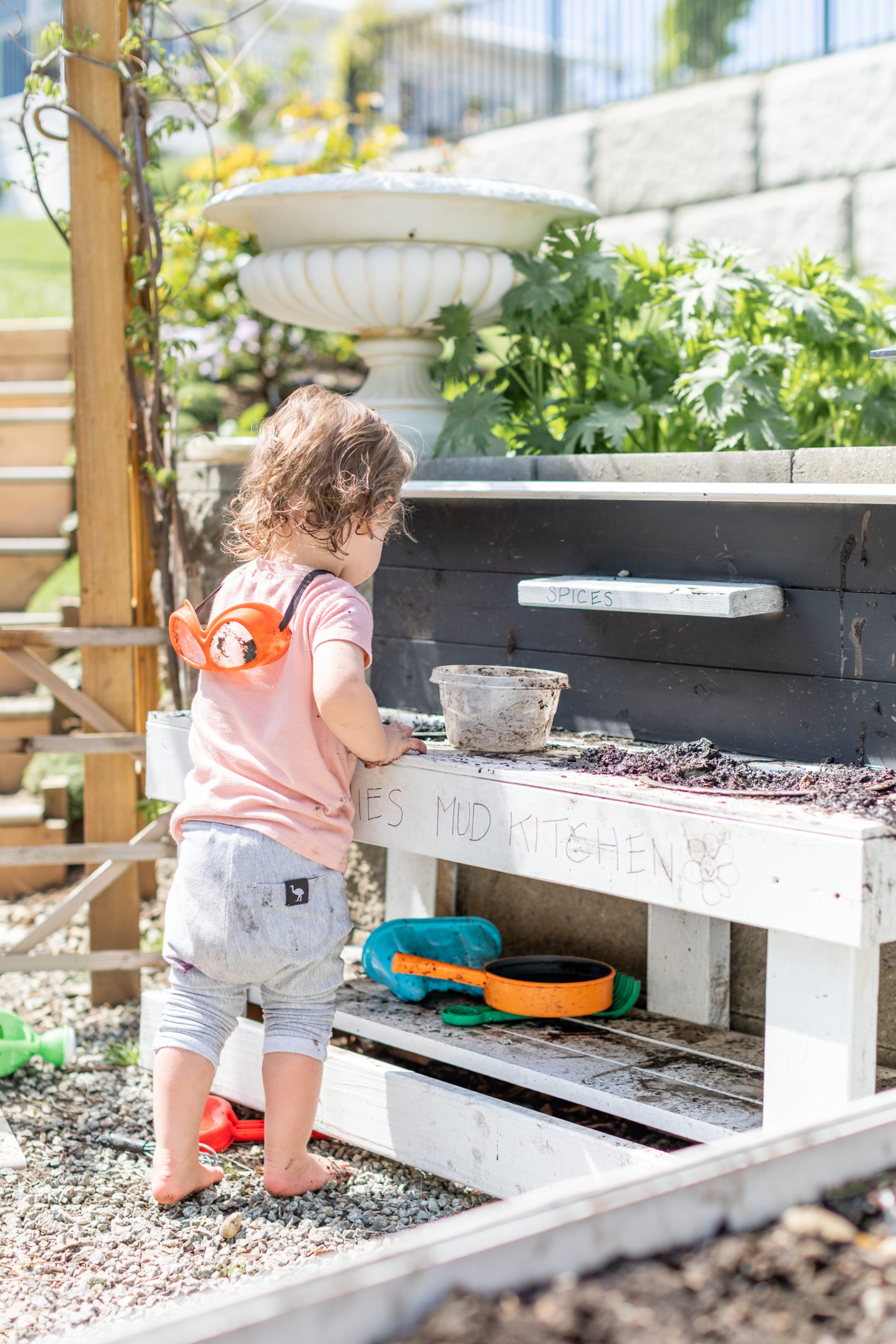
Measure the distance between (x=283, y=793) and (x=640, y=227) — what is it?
490 cm

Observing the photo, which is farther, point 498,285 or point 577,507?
point 498,285

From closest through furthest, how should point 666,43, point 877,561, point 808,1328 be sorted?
1. point 808,1328
2. point 877,561
3. point 666,43

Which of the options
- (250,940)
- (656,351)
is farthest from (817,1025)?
(656,351)

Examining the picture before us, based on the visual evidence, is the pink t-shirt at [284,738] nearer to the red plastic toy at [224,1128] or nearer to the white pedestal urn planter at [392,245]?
the red plastic toy at [224,1128]

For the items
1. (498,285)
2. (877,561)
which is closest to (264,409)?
(498,285)

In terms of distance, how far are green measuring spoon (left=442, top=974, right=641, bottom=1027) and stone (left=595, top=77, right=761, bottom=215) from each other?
4.38 meters

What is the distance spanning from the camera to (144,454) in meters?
3.38

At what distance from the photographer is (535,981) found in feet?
9.03

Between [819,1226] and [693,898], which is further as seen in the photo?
[693,898]

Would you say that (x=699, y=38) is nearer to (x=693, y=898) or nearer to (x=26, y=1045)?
(x=26, y=1045)

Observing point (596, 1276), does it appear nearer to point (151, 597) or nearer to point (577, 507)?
point (577, 507)

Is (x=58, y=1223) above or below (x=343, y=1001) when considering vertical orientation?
below

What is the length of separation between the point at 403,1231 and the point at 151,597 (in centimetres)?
184

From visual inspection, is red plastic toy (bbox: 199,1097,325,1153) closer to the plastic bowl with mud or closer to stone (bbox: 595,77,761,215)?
the plastic bowl with mud
